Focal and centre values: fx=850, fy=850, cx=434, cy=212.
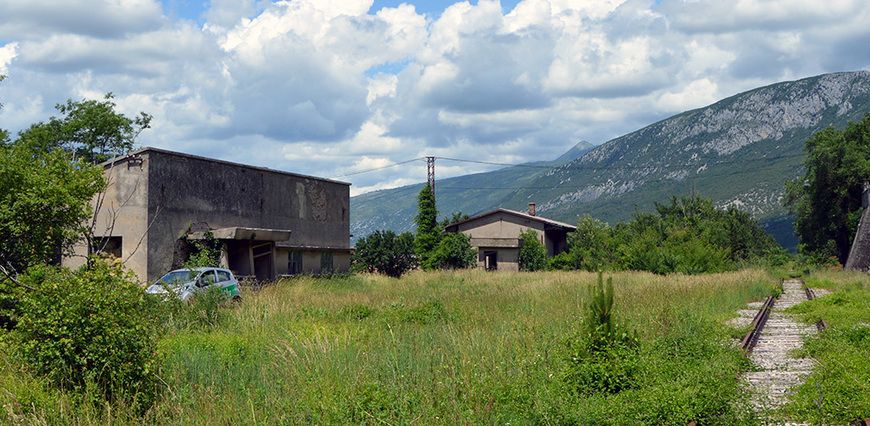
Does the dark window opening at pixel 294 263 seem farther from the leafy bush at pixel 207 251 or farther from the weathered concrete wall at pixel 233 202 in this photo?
the leafy bush at pixel 207 251

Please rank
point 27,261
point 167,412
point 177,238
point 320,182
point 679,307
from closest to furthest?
point 167,412 → point 27,261 → point 679,307 → point 177,238 → point 320,182

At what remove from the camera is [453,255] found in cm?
6203

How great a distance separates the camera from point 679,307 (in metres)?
20.2

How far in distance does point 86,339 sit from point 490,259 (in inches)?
2272

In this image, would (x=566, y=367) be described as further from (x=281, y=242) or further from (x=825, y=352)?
(x=281, y=242)

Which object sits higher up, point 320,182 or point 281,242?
point 320,182

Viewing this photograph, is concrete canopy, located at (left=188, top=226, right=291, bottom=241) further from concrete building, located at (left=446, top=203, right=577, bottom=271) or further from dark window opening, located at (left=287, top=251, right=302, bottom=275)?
concrete building, located at (left=446, top=203, right=577, bottom=271)

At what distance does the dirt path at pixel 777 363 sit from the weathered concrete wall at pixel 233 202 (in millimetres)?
21363

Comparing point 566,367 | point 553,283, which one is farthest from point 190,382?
point 553,283

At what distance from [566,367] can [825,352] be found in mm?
5238

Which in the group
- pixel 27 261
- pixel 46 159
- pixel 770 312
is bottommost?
pixel 770 312

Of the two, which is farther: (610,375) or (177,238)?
(177,238)

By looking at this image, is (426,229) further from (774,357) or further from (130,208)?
(774,357)

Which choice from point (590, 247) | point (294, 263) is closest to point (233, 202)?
point (294, 263)
